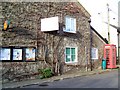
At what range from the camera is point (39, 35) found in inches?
703

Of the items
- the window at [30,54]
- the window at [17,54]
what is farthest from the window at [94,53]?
the window at [17,54]

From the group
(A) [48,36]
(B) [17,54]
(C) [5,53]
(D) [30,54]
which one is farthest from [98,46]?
(C) [5,53]

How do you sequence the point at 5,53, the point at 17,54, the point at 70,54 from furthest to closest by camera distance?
1. the point at 70,54
2. the point at 17,54
3. the point at 5,53

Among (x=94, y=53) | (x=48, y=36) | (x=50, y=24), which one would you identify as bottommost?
(x=94, y=53)

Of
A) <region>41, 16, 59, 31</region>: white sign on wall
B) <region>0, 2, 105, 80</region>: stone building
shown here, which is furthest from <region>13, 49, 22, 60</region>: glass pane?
<region>41, 16, 59, 31</region>: white sign on wall

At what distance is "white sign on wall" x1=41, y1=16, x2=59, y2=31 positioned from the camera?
17.5 metres

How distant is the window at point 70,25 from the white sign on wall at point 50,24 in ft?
8.27

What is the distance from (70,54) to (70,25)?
92.0 inches

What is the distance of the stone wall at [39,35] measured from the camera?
16.2 meters

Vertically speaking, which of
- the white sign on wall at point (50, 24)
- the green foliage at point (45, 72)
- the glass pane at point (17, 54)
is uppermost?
the white sign on wall at point (50, 24)

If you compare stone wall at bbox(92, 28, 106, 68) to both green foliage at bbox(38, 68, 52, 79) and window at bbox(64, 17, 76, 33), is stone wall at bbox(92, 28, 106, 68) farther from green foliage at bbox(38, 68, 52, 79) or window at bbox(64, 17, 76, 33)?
green foliage at bbox(38, 68, 52, 79)

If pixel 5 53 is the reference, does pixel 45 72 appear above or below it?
below

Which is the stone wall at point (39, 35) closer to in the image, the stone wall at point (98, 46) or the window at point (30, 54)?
the window at point (30, 54)

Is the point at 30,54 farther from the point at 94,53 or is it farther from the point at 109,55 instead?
the point at 109,55
